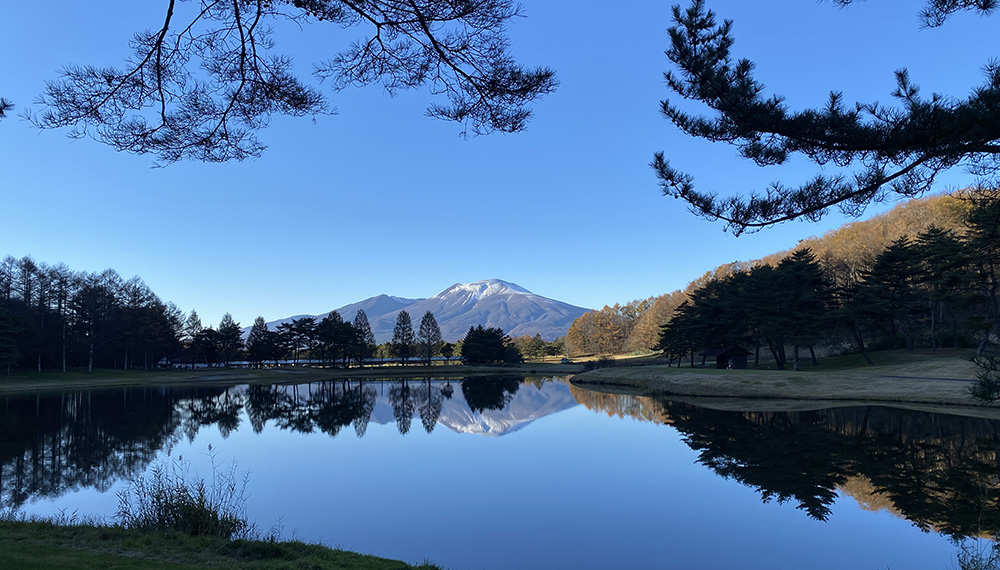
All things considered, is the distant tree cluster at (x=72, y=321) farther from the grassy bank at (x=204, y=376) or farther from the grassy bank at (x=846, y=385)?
the grassy bank at (x=846, y=385)

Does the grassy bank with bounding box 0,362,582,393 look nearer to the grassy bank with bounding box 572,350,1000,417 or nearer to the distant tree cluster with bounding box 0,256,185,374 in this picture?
the distant tree cluster with bounding box 0,256,185,374

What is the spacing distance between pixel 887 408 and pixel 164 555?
2843 centimetres

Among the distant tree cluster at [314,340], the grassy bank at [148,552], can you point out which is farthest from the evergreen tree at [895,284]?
the distant tree cluster at [314,340]

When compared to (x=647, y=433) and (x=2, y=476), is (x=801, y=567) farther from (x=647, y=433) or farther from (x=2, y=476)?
(x=2, y=476)

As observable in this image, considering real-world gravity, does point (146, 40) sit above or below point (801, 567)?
above

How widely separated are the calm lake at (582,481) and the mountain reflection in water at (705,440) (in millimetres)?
83

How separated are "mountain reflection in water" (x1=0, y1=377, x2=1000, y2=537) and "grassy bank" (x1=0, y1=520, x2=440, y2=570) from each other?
6.16m

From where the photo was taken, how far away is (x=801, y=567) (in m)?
7.95

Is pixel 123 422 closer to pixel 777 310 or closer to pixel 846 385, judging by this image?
pixel 846 385

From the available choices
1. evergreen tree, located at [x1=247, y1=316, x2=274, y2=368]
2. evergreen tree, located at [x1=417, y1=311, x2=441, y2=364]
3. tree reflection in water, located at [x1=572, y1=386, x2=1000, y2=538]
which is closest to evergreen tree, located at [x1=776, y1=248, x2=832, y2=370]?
tree reflection in water, located at [x1=572, y1=386, x2=1000, y2=538]

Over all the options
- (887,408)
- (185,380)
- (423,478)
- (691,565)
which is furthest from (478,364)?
(691,565)

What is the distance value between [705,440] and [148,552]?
55.2 feet

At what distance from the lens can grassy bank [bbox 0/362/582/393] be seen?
48125mm

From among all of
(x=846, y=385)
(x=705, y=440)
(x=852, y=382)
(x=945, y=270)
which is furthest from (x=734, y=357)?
(x=705, y=440)
